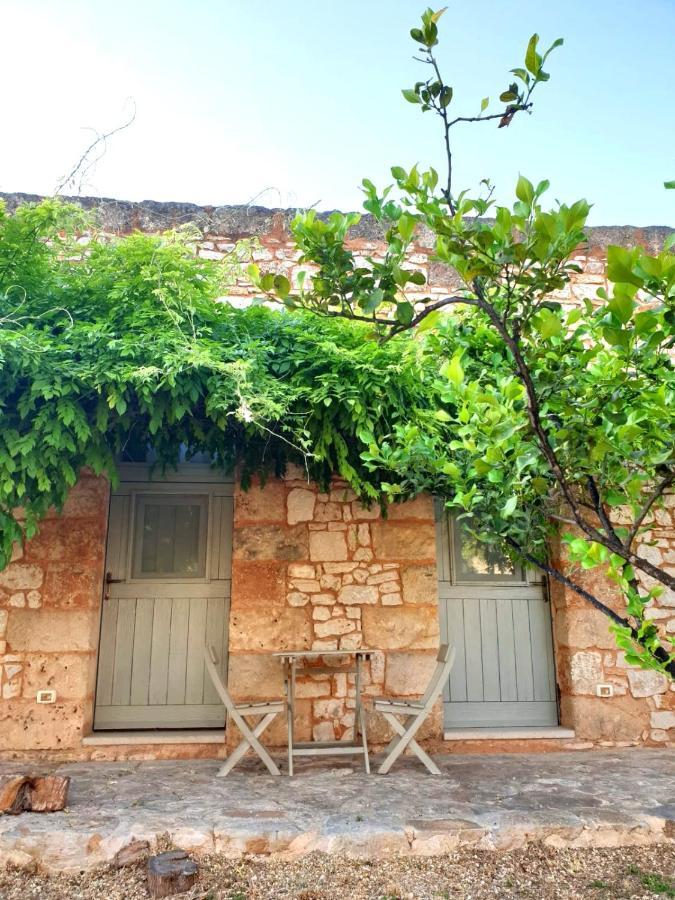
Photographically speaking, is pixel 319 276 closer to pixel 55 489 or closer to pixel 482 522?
pixel 482 522

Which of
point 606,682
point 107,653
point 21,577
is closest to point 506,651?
point 606,682

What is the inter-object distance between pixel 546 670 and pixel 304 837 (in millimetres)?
2694

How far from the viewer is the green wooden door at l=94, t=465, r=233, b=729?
448 cm

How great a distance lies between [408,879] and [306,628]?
192 centimetres

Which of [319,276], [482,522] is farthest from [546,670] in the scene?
[319,276]

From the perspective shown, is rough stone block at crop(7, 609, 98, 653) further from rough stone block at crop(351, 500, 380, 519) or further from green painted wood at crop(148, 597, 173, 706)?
rough stone block at crop(351, 500, 380, 519)

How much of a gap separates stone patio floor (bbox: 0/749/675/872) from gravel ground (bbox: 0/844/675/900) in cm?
6

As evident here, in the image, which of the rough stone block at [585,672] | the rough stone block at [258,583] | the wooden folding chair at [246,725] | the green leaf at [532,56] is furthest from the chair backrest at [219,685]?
the green leaf at [532,56]

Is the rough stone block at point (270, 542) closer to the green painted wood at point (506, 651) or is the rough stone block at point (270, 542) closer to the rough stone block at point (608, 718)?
the green painted wood at point (506, 651)

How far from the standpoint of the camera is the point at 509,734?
4418 millimetres

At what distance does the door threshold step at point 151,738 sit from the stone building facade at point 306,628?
0.5 inches

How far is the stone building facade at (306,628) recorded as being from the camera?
13.6ft

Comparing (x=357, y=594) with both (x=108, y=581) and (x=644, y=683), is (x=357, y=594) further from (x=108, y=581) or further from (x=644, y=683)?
(x=644, y=683)

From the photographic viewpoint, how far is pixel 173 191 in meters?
5.31
